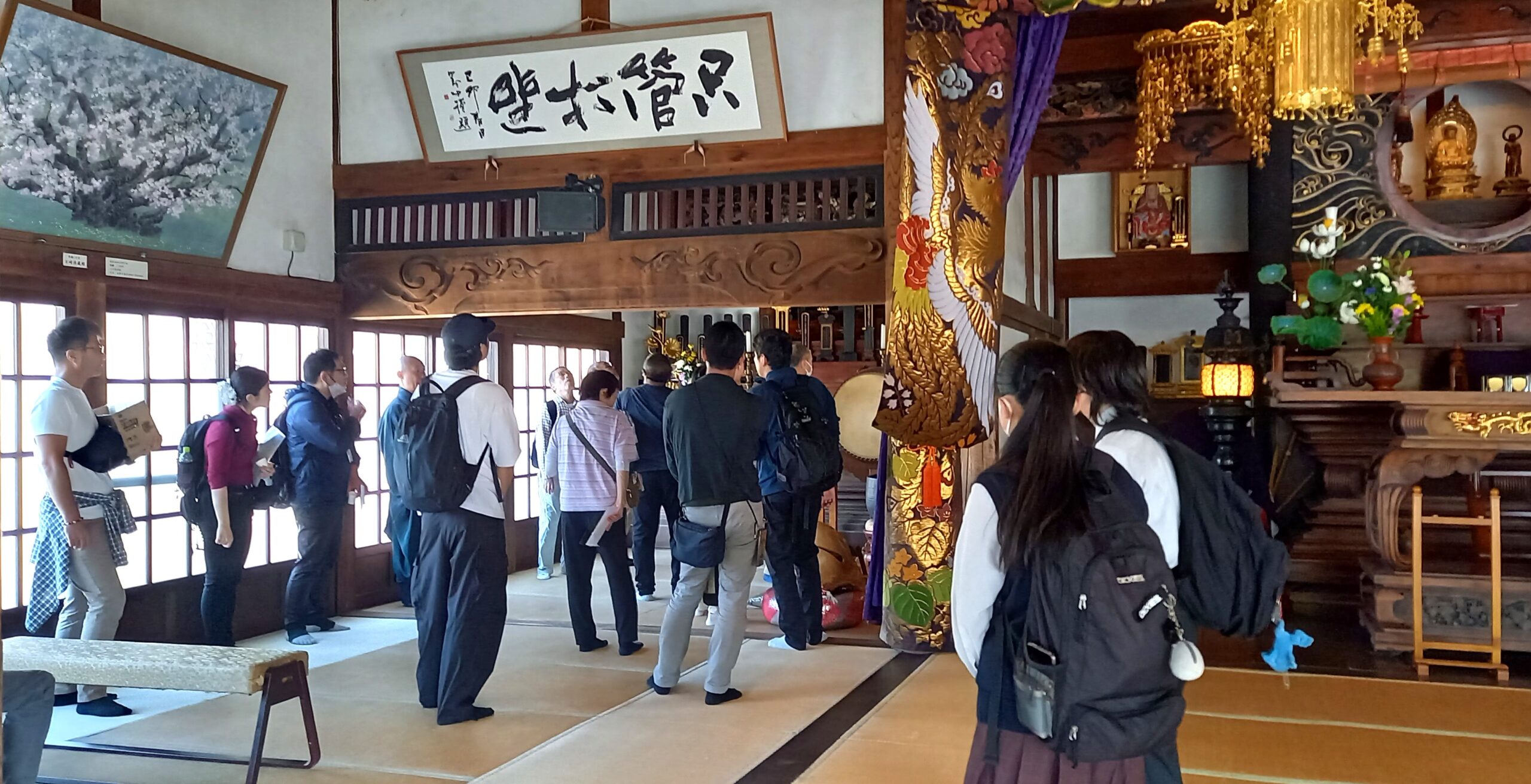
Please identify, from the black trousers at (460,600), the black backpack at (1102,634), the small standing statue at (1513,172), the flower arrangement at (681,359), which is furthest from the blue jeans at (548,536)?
the small standing statue at (1513,172)

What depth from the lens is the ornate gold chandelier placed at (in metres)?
4.20

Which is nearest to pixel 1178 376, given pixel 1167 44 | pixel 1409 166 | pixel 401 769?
pixel 1409 166

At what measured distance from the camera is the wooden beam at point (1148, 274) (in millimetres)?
7680

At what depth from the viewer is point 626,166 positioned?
537 cm

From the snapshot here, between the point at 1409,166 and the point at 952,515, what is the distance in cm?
419

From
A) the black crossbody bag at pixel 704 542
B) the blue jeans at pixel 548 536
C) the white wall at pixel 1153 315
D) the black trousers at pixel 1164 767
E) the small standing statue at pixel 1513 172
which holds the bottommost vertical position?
the blue jeans at pixel 548 536

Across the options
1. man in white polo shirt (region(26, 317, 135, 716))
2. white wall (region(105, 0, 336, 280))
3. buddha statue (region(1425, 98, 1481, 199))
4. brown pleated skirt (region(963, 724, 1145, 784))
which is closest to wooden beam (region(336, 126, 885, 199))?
white wall (region(105, 0, 336, 280))

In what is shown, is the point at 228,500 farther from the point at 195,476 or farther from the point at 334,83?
the point at 334,83

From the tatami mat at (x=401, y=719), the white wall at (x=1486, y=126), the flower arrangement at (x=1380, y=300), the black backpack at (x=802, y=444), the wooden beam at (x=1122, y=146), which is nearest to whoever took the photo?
the tatami mat at (x=401, y=719)

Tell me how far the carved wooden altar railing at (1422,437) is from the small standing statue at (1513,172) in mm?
2067

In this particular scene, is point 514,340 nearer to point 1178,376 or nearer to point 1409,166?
point 1178,376

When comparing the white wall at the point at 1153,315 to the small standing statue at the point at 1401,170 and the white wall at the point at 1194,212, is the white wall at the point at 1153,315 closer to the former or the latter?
the white wall at the point at 1194,212

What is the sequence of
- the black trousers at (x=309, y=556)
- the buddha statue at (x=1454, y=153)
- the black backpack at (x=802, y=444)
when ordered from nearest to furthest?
the black backpack at (x=802, y=444), the black trousers at (x=309, y=556), the buddha statue at (x=1454, y=153)

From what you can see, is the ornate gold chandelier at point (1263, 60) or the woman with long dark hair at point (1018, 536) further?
the ornate gold chandelier at point (1263, 60)
